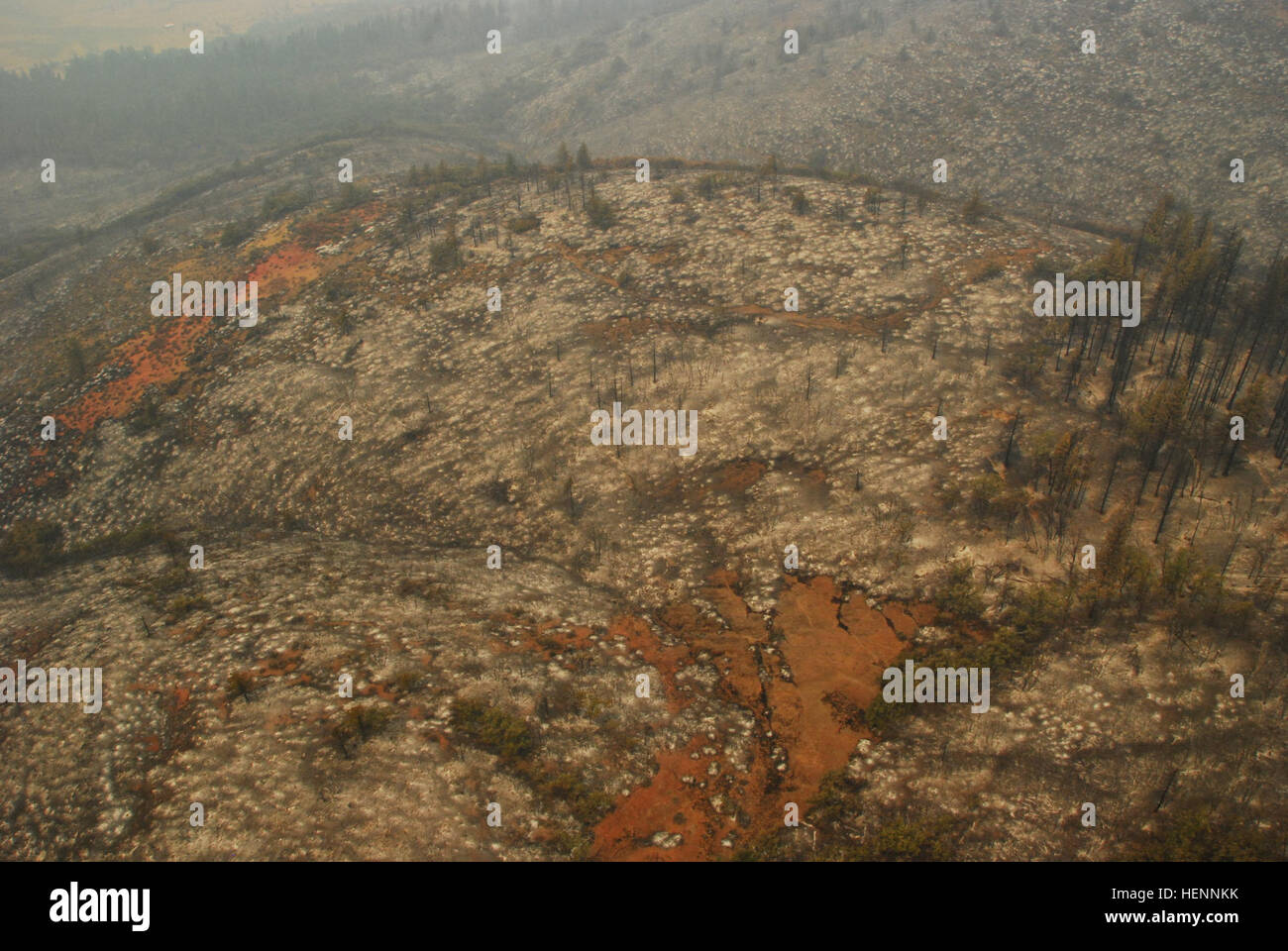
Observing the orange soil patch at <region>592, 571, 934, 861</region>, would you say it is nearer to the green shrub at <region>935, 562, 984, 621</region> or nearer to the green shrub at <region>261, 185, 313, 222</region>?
the green shrub at <region>935, 562, 984, 621</region>

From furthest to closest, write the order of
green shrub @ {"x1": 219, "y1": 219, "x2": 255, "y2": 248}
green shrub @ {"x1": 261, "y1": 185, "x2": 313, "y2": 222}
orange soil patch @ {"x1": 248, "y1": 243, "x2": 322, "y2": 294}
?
1. green shrub @ {"x1": 261, "y1": 185, "x2": 313, "y2": 222}
2. green shrub @ {"x1": 219, "y1": 219, "x2": 255, "y2": 248}
3. orange soil patch @ {"x1": 248, "y1": 243, "x2": 322, "y2": 294}

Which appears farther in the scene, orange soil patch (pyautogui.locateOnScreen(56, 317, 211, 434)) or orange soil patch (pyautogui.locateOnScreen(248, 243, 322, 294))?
orange soil patch (pyautogui.locateOnScreen(248, 243, 322, 294))

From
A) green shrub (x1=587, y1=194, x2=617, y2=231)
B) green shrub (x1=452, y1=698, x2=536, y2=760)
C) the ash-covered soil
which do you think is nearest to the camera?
the ash-covered soil

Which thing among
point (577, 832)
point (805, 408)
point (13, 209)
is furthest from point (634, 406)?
point (13, 209)

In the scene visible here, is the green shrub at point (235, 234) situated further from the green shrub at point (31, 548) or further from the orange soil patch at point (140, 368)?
the green shrub at point (31, 548)

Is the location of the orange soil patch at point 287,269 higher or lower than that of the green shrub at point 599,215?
lower

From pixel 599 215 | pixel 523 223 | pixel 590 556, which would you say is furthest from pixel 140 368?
pixel 590 556

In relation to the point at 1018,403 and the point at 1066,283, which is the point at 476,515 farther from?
the point at 1066,283

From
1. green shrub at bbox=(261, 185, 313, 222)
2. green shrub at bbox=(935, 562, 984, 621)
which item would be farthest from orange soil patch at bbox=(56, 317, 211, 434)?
green shrub at bbox=(935, 562, 984, 621)

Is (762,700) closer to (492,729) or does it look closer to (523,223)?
(492,729)

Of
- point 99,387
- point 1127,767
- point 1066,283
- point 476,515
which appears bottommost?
point 1127,767

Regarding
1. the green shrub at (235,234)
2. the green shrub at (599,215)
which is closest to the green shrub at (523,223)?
the green shrub at (599,215)
